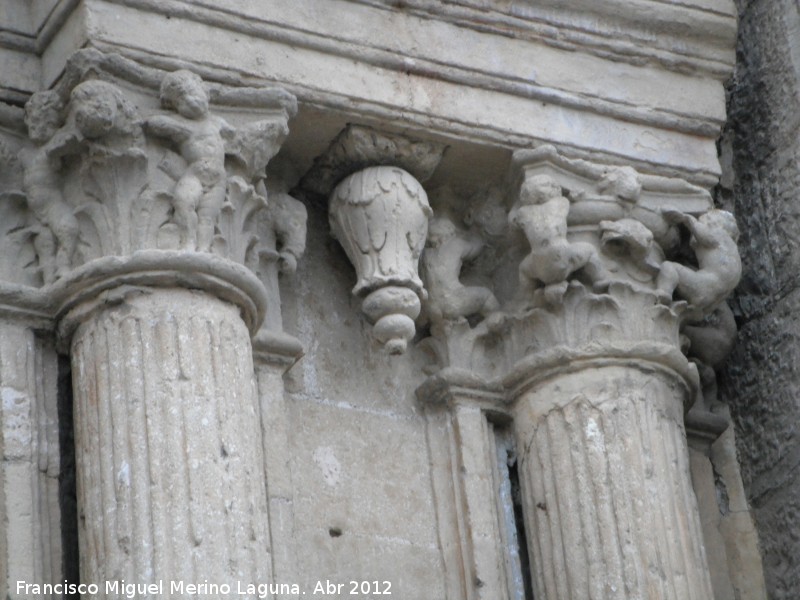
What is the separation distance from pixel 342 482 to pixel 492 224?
0.90 m

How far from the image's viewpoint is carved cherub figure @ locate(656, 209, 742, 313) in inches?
255

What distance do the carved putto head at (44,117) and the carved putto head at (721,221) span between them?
187 centimetres

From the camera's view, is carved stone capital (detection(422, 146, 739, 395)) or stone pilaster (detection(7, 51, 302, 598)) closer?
stone pilaster (detection(7, 51, 302, 598))

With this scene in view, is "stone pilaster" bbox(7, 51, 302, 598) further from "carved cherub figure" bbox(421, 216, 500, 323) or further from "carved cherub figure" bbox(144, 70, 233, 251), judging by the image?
"carved cherub figure" bbox(421, 216, 500, 323)

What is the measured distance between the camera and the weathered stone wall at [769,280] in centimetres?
653

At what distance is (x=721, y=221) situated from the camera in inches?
258

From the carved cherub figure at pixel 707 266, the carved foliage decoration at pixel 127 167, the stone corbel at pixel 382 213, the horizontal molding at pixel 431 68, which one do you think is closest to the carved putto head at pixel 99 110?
the carved foliage decoration at pixel 127 167

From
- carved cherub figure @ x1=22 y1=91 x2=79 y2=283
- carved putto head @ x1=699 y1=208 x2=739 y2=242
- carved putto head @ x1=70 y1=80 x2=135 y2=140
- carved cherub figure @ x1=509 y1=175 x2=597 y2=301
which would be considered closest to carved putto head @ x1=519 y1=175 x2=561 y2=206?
carved cherub figure @ x1=509 y1=175 x2=597 y2=301

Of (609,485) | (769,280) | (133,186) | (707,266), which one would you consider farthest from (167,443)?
(769,280)

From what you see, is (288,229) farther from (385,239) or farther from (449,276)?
(449,276)

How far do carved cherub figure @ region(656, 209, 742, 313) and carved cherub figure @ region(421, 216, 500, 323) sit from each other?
520 mm

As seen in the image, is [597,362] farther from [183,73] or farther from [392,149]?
[183,73]

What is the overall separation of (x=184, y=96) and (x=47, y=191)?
0.42 m

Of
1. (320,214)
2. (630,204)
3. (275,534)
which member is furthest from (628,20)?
(275,534)
